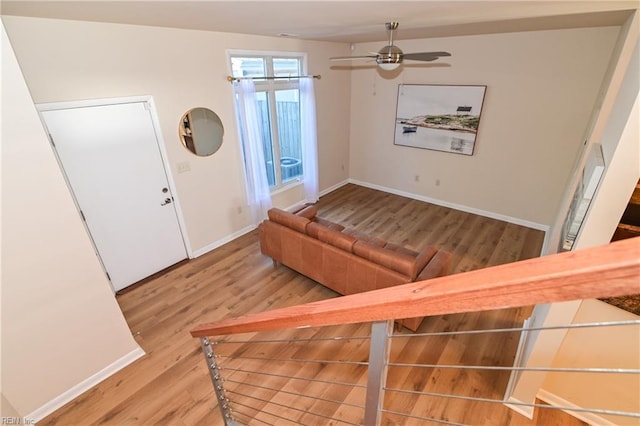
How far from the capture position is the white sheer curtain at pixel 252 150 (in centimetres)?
440

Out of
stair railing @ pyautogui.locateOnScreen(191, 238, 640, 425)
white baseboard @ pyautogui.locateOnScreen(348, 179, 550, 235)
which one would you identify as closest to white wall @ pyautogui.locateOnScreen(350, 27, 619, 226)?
white baseboard @ pyautogui.locateOnScreen(348, 179, 550, 235)

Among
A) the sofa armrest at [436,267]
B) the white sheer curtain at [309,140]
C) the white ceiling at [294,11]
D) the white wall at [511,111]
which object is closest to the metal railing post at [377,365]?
the sofa armrest at [436,267]

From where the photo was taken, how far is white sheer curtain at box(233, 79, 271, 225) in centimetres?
440

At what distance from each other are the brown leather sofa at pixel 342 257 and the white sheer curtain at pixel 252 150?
3.52 ft

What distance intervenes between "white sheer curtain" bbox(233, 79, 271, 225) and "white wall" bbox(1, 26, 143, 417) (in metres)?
2.62

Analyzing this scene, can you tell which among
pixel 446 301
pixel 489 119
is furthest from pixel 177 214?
pixel 489 119

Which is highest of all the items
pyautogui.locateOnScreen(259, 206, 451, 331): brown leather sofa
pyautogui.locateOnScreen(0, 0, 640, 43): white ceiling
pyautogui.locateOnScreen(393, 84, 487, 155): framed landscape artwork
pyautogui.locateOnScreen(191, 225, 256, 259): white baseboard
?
pyautogui.locateOnScreen(0, 0, 640, 43): white ceiling

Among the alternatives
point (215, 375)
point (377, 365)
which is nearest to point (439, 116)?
A: point (215, 375)

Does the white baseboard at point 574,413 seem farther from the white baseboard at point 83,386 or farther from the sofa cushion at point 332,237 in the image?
the white baseboard at point 83,386

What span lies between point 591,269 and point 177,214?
4395 millimetres

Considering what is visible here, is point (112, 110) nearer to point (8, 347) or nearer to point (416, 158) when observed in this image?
point (8, 347)

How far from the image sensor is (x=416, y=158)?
5988 millimetres

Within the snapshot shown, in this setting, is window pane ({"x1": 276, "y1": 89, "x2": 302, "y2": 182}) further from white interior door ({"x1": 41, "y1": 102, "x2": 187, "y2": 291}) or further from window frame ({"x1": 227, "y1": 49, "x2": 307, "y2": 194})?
white interior door ({"x1": 41, "y1": 102, "x2": 187, "y2": 291})

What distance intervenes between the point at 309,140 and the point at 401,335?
16.0 ft
